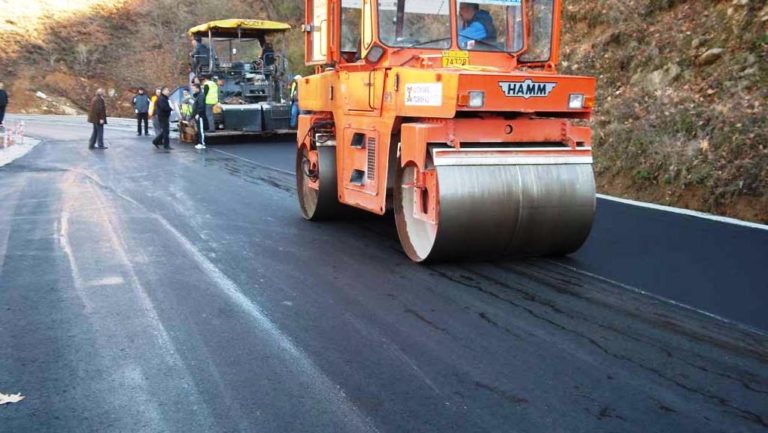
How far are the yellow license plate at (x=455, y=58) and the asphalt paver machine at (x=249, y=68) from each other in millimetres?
14803

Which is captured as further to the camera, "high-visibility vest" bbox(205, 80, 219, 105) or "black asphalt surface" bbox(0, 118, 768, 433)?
"high-visibility vest" bbox(205, 80, 219, 105)

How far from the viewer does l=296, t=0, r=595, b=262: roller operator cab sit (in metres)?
6.58

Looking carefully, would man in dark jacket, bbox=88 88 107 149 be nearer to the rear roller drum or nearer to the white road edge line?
the rear roller drum

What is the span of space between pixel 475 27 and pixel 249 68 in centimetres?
1710

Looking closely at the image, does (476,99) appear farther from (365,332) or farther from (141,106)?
(141,106)

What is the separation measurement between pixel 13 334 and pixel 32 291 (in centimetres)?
109

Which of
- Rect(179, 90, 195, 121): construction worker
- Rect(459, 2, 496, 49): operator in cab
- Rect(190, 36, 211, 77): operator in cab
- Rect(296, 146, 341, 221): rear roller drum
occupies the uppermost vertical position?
Rect(190, 36, 211, 77): operator in cab

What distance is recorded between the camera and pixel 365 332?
520cm

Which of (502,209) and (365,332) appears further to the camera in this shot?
(502,209)

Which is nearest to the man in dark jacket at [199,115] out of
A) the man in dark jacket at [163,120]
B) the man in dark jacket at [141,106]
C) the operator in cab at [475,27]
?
the man in dark jacket at [163,120]

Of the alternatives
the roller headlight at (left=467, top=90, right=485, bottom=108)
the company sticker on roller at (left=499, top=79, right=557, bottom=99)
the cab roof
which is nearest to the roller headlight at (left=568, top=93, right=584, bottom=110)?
the company sticker on roller at (left=499, top=79, right=557, bottom=99)

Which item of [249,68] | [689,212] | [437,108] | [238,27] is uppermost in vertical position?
[238,27]

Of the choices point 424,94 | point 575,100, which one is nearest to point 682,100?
point 575,100

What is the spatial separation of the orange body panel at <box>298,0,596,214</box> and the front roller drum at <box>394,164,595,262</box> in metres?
→ 0.22
